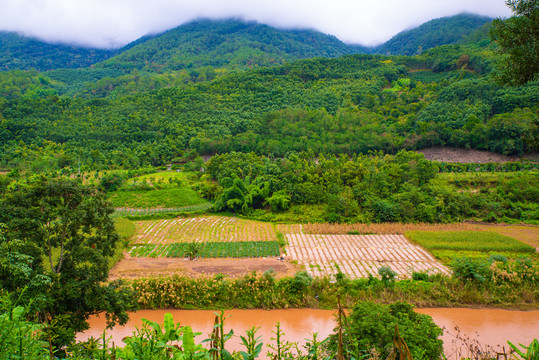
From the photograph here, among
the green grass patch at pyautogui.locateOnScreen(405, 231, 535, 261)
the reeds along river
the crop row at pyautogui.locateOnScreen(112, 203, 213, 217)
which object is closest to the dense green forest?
the crop row at pyautogui.locateOnScreen(112, 203, 213, 217)

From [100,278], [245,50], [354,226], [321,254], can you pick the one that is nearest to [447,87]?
[354,226]

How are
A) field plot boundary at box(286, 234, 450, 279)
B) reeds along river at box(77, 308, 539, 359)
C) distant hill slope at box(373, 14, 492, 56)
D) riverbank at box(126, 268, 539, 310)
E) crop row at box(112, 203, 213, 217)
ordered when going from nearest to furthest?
reeds along river at box(77, 308, 539, 359)
riverbank at box(126, 268, 539, 310)
field plot boundary at box(286, 234, 450, 279)
crop row at box(112, 203, 213, 217)
distant hill slope at box(373, 14, 492, 56)

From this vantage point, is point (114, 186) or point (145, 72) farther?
point (145, 72)

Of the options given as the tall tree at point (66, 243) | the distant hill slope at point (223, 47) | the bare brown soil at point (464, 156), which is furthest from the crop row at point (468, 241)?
the distant hill slope at point (223, 47)

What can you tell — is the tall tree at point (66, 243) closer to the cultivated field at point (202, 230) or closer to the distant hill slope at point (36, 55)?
the cultivated field at point (202, 230)

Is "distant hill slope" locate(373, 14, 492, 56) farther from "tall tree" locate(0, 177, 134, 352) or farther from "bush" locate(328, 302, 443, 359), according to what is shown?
"tall tree" locate(0, 177, 134, 352)

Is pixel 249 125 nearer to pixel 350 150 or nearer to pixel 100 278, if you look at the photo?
pixel 350 150

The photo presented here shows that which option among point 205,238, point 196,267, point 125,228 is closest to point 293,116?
point 205,238
